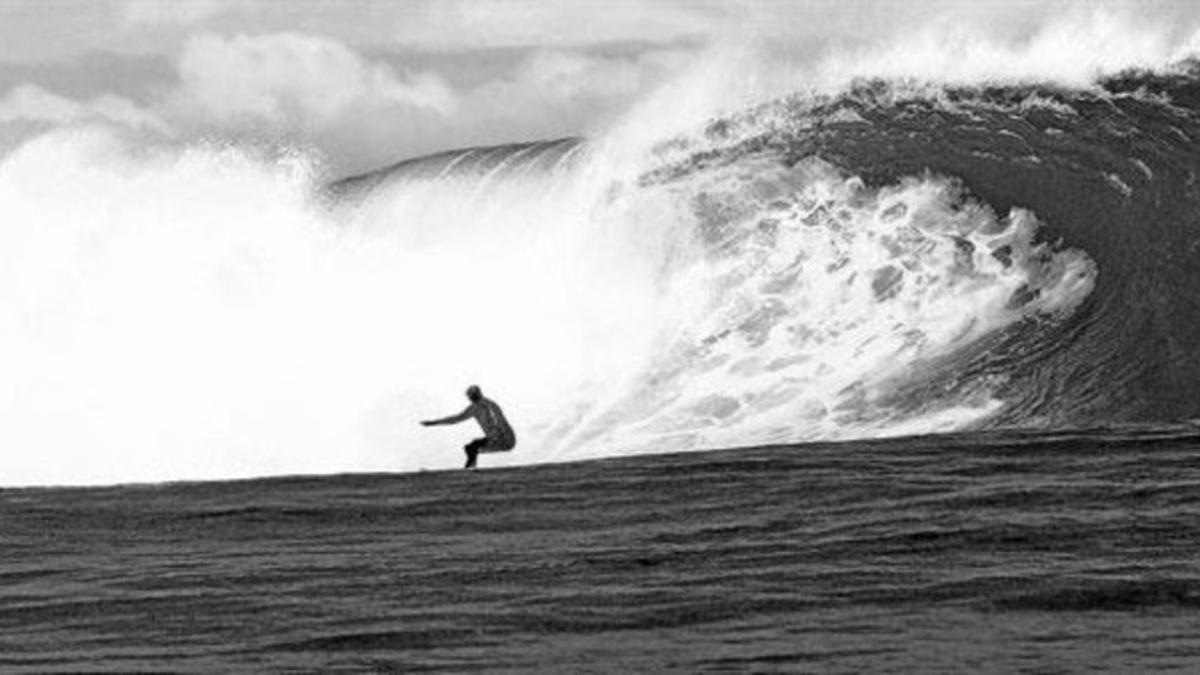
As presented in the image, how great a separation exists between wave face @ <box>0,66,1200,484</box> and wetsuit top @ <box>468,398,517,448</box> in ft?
8.28

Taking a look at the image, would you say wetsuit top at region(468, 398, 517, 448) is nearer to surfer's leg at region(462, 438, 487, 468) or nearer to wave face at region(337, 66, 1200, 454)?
surfer's leg at region(462, 438, 487, 468)

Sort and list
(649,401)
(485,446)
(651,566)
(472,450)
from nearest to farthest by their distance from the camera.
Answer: (651,566), (472,450), (485,446), (649,401)

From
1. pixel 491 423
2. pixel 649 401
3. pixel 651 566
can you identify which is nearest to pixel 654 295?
pixel 649 401

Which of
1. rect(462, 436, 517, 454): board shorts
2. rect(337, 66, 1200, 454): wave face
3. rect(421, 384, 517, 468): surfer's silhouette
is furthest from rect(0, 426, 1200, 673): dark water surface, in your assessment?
rect(337, 66, 1200, 454): wave face

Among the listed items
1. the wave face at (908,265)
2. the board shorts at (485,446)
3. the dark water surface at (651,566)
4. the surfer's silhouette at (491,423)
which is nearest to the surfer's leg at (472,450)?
the board shorts at (485,446)

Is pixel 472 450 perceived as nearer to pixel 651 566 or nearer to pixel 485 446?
pixel 485 446

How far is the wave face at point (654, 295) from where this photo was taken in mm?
28422

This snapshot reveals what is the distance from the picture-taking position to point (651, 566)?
50.6 feet

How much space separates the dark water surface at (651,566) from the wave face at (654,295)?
20.7ft

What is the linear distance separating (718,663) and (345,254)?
24.9 metres

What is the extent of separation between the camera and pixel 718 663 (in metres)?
12.1

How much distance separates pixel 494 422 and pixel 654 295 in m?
6.98

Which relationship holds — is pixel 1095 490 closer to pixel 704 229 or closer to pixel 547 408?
pixel 547 408

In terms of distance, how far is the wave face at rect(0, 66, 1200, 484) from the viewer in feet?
93.2
